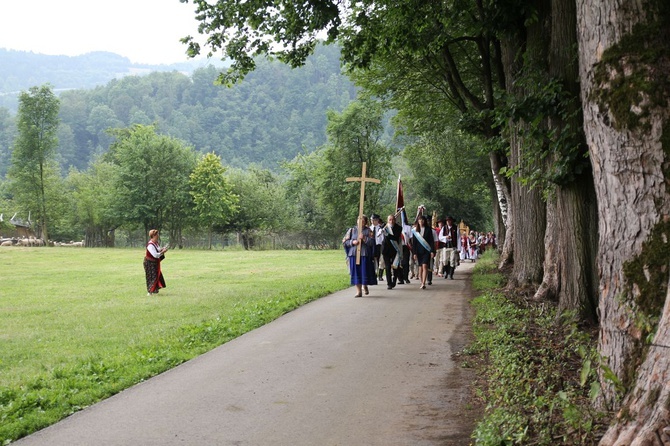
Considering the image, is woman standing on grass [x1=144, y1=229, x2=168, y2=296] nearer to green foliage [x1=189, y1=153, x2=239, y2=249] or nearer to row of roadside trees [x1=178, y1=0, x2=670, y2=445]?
row of roadside trees [x1=178, y1=0, x2=670, y2=445]

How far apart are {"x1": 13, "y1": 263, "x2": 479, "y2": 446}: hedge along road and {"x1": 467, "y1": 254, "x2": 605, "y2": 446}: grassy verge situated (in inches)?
14.6

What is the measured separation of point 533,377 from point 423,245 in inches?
479

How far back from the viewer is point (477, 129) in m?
20.7

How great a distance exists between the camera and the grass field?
7.61 m

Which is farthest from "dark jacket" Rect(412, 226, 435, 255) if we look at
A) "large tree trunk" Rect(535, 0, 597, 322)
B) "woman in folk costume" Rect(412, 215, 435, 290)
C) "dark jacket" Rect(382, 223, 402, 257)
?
"large tree trunk" Rect(535, 0, 597, 322)

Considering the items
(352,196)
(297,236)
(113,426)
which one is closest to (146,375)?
(113,426)

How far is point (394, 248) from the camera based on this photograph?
775 inches

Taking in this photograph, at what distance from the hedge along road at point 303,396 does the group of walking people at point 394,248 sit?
5.27 m

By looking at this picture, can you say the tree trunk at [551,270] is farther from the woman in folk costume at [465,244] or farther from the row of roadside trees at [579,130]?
the woman in folk costume at [465,244]

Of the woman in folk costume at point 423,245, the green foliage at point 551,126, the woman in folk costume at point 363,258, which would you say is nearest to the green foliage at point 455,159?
the woman in folk costume at point 423,245

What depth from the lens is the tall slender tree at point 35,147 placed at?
78.9 meters

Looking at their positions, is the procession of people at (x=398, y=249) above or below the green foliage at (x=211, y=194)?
below

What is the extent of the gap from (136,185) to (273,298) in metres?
65.5

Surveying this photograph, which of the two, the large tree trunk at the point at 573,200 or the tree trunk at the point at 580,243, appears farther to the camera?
the tree trunk at the point at 580,243
